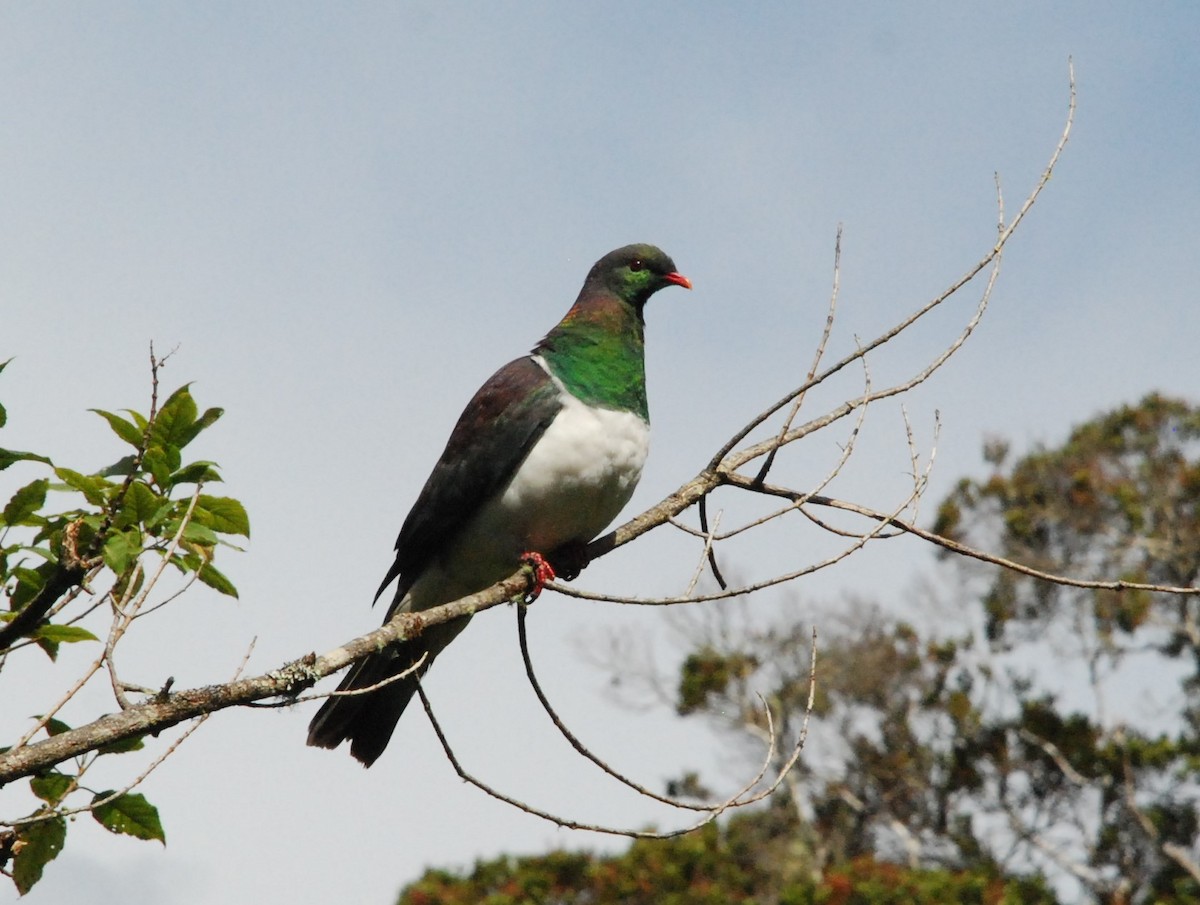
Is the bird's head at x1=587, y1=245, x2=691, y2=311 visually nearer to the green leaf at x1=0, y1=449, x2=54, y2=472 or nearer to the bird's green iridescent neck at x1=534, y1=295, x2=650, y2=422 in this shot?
the bird's green iridescent neck at x1=534, y1=295, x2=650, y2=422

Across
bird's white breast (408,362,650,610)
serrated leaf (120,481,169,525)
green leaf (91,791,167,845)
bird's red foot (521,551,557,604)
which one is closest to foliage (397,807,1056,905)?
bird's white breast (408,362,650,610)

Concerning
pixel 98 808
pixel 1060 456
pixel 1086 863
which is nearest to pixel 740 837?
pixel 1086 863

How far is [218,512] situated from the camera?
8.41 ft

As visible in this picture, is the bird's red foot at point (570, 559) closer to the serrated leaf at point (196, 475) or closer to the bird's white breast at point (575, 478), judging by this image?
the bird's white breast at point (575, 478)

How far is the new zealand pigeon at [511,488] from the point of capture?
13.1ft

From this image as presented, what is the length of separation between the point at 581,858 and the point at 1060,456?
25.5 feet

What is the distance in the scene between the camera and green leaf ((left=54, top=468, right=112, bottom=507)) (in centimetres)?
246

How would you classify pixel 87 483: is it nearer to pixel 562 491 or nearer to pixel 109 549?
pixel 109 549

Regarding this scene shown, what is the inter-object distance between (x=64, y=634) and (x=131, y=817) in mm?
355

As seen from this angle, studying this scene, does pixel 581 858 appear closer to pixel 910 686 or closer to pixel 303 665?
pixel 910 686

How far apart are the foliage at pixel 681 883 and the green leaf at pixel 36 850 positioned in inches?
417

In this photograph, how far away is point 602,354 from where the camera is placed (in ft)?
14.4

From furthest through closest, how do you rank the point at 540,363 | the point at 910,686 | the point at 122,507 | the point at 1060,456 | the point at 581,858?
1. the point at 910,686
2. the point at 1060,456
3. the point at 581,858
4. the point at 540,363
5. the point at 122,507

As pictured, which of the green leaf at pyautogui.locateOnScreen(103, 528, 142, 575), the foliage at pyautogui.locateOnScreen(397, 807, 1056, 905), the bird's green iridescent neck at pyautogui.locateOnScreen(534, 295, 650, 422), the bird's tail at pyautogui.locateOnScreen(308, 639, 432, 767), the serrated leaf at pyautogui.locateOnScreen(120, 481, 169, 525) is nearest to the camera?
the green leaf at pyautogui.locateOnScreen(103, 528, 142, 575)
